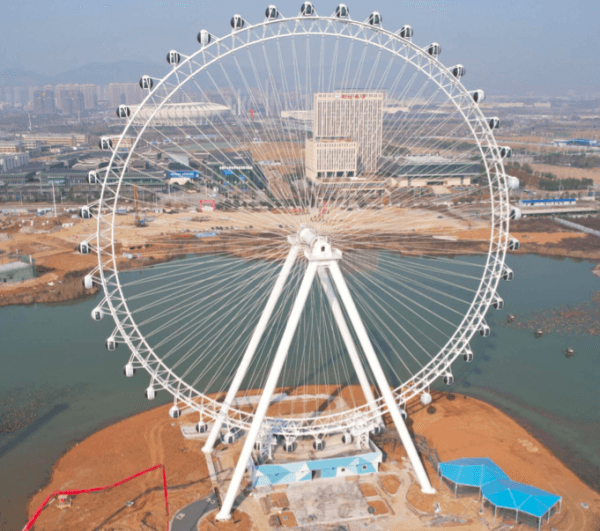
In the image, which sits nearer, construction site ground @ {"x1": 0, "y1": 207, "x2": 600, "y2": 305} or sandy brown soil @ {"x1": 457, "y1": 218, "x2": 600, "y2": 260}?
construction site ground @ {"x1": 0, "y1": 207, "x2": 600, "y2": 305}

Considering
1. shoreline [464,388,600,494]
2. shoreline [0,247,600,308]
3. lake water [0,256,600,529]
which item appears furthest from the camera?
shoreline [0,247,600,308]

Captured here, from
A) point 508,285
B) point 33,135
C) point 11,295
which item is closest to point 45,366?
point 11,295

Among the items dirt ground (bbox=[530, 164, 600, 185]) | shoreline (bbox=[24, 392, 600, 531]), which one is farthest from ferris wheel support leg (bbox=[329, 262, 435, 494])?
dirt ground (bbox=[530, 164, 600, 185])

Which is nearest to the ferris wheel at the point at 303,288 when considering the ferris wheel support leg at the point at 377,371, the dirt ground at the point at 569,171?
the ferris wheel support leg at the point at 377,371

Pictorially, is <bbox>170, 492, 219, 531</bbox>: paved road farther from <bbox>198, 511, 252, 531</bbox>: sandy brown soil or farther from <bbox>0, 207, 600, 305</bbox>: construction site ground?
<bbox>0, 207, 600, 305</bbox>: construction site ground

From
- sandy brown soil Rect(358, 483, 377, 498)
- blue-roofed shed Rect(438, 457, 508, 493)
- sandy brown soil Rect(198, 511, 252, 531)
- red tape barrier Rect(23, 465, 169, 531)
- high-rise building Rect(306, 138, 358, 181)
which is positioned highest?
high-rise building Rect(306, 138, 358, 181)

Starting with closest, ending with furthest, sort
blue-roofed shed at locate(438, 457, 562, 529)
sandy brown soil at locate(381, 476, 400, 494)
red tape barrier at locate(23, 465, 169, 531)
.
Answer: red tape barrier at locate(23, 465, 169, 531) < blue-roofed shed at locate(438, 457, 562, 529) < sandy brown soil at locate(381, 476, 400, 494)

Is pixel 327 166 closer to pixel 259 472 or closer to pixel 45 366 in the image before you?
pixel 45 366
